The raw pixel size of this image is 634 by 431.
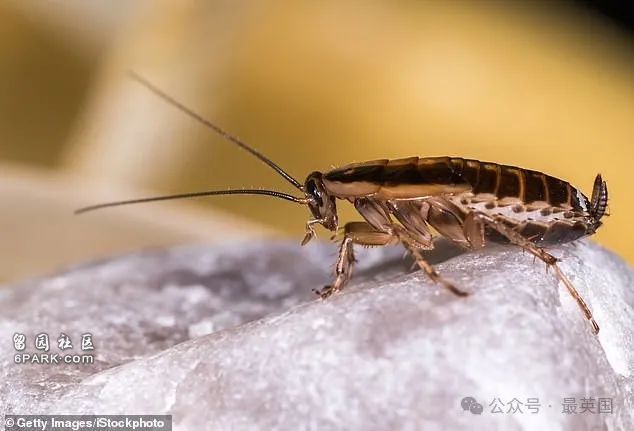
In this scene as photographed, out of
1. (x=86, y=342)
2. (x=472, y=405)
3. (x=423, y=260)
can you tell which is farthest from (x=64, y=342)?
(x=472, y=405)

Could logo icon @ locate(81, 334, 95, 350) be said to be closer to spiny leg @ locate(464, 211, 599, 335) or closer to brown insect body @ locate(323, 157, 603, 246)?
brown insect body @ locate(323, 157, 603, 246)

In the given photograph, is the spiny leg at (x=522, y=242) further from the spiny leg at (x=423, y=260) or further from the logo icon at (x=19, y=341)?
the logo icon at (x=19, y=341)

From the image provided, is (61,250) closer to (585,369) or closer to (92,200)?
(92,200)

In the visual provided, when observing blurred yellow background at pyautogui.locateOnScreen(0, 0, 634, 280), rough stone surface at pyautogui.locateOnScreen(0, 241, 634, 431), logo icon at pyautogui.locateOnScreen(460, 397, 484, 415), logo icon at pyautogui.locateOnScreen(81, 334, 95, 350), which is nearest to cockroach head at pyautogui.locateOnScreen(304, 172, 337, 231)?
rough stone surface at pyautogui.locateOnScreen(0, 241, 634, 431)

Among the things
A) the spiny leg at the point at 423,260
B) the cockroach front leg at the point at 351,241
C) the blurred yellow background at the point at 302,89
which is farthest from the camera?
the blurred yellow background at the point at 302,89

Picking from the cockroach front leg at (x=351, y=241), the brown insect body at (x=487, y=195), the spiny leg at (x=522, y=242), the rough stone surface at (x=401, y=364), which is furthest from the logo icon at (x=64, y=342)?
the spiny leg at (x=522, y=242)
